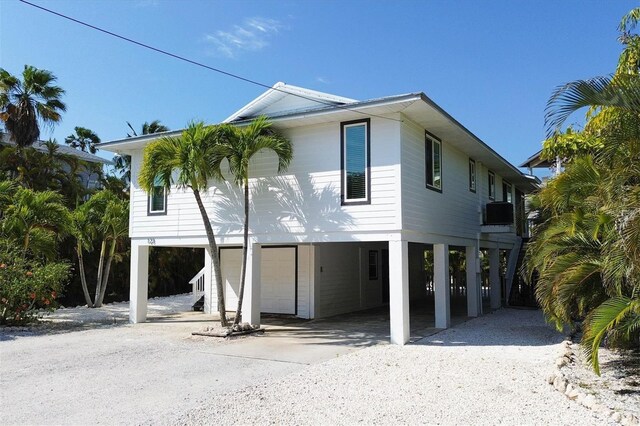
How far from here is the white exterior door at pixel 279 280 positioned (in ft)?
48.5

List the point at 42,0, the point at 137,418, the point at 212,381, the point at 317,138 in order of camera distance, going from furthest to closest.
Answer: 1. the point at 317,138
2. the point at 42,0
3. the point at 212,381
4. the point at 137,418

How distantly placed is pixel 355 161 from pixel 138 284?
6964mm

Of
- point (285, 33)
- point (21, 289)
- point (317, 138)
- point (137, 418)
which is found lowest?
point (137, 418)

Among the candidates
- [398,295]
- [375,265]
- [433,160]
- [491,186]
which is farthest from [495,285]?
[398,295]

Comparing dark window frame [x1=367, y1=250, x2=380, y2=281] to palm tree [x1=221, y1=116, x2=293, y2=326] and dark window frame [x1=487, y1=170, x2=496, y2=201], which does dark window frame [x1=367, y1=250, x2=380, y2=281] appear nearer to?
dark window frame [x1=487, y1=170, x2=496, y2=201]

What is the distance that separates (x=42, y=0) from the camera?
7.79 meters

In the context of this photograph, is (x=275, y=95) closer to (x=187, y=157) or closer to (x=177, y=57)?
(x=187, y=157)

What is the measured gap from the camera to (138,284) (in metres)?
13.7

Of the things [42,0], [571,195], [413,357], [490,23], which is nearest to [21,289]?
[42,0]

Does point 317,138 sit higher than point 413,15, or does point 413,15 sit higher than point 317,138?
point 413,15

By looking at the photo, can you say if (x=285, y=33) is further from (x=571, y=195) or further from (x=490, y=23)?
(x=571, y=195)

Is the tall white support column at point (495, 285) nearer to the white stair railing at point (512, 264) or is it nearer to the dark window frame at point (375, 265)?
the white stair railing at point (512, 264)

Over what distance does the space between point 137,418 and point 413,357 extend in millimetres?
4820

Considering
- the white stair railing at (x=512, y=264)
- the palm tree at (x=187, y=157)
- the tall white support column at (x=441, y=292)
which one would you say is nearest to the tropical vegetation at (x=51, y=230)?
the palm tree at (x=187, y=157)
